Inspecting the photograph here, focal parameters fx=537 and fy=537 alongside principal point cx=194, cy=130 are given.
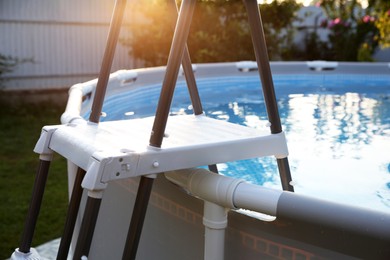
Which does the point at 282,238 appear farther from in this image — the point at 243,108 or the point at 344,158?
the point at 243,108

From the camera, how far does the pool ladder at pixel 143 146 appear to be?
1.49 metres

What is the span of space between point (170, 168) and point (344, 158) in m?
2.36

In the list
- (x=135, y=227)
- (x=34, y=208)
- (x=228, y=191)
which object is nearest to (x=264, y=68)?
(x=228, y=191)

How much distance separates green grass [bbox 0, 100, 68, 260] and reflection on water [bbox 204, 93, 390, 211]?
4.53ft

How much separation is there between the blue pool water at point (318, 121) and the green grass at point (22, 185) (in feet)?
2.66

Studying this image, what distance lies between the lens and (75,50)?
9.03 metres

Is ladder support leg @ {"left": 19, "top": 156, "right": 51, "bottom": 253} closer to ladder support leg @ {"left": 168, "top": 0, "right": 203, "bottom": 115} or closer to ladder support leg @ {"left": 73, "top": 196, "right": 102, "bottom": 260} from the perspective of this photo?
ladder support leg @ {"left": 73, "top": 196, "right": 102, "bottom": 260}

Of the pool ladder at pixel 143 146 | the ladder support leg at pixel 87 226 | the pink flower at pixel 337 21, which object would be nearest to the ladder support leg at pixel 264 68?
the pool ladder at pixel 143 146

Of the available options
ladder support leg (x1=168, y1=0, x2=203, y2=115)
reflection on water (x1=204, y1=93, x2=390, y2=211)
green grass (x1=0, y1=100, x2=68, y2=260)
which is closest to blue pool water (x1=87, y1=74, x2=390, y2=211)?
reflection on water (x1=204, y1=93, x2=390, y2=211)

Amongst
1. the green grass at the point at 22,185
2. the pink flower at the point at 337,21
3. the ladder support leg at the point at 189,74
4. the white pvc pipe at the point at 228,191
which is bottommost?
the green grass at the point at 22,185

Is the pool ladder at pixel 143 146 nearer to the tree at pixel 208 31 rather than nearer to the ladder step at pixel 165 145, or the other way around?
the ladder step at pixel 165 145

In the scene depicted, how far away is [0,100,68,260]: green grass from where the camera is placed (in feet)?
11.7

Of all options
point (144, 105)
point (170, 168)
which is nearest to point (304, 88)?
point (144, 105)

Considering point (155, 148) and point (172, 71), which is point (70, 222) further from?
point (172, 71)
